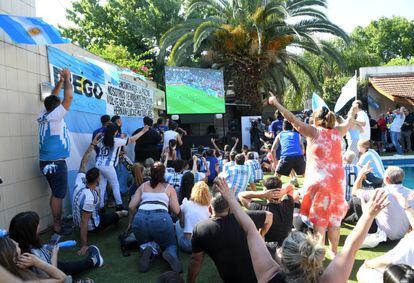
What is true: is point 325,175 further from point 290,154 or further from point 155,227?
point 290,154

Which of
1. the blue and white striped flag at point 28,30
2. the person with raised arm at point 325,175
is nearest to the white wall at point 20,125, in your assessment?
the blue and white striped flag at point 28,30

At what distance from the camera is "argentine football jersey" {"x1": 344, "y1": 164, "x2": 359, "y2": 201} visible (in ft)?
18.5

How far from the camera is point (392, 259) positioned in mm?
2953

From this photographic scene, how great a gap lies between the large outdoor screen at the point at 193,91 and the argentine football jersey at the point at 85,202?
8.74 meters

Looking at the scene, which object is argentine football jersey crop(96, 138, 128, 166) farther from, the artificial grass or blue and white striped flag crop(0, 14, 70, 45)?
blue and white striped flag crop(0, 14, 70, 45)

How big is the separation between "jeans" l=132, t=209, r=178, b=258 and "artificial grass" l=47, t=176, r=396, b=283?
26 centimetres

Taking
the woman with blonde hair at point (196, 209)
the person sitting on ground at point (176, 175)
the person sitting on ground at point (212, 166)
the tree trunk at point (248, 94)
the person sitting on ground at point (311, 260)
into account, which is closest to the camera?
the person sitting on ground at point (311, 260)

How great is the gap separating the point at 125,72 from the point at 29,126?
4.60 metres

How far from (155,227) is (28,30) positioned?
2.87 m

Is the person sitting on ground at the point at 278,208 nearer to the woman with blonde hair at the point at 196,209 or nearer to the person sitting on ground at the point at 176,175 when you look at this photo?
the woman with blonde hair at the point at 196,209

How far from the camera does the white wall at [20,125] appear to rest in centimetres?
473

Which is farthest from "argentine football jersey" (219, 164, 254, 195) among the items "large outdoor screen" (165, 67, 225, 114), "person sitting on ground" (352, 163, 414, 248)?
"large outdoor screen" (165, 67, 225, 114)

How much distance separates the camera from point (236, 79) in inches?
666

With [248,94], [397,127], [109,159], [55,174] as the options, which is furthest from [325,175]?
[248,94]
